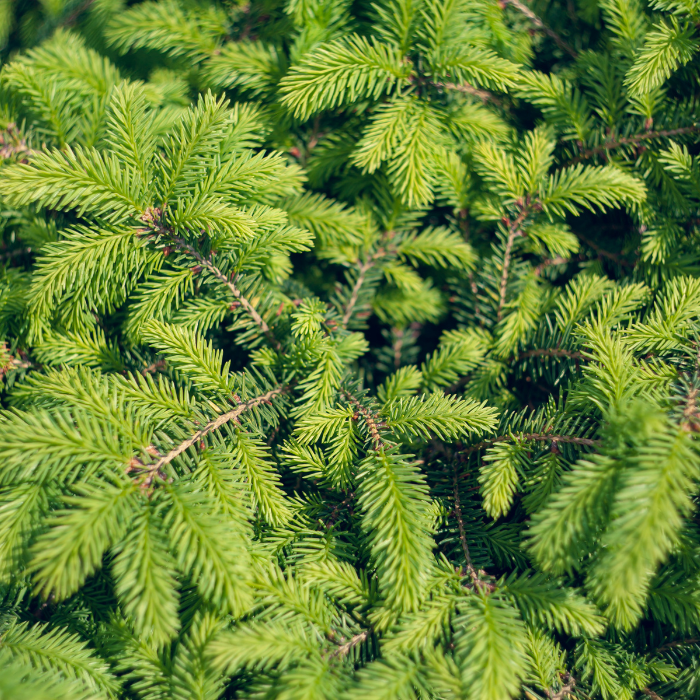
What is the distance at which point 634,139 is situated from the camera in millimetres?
1098

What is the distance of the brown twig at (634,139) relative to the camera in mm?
1063

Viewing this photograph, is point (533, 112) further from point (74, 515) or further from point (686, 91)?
point (74, 515)

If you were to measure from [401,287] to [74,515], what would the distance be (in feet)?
2.67

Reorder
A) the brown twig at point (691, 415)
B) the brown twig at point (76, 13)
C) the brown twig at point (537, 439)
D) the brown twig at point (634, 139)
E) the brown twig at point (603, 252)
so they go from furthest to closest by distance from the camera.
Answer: the brown twig at point (76, 13)
the brown twig at point (603, 252)
the brown twig at point (634, 139)
the brown twig at point (537, 439)
the brown twig at point (691, 415)

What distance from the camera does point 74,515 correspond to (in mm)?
697

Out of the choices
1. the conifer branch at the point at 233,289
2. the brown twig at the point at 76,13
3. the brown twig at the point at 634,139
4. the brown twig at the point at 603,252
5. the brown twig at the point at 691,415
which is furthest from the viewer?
the brown twig at the point at 76,13

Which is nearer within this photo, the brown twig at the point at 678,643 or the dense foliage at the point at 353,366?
the dense foliage at the point at 353,366

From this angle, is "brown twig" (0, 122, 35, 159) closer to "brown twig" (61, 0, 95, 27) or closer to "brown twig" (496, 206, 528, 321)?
"brown twig" (61, 0, 95, 27)

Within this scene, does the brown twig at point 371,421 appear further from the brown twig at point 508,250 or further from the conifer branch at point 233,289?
the brown twig at point 508,250

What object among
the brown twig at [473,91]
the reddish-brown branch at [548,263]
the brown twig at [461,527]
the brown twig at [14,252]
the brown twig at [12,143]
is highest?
the brown twig at [473,91]

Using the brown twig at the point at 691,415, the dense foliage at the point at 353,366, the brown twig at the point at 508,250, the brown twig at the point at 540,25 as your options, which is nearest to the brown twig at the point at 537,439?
the dense foliage at the point at 353,366

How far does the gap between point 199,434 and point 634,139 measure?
1087mm

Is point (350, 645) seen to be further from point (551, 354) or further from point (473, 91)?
point (473, 91)

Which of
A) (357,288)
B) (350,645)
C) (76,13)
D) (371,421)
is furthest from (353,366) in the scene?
(76,13)
